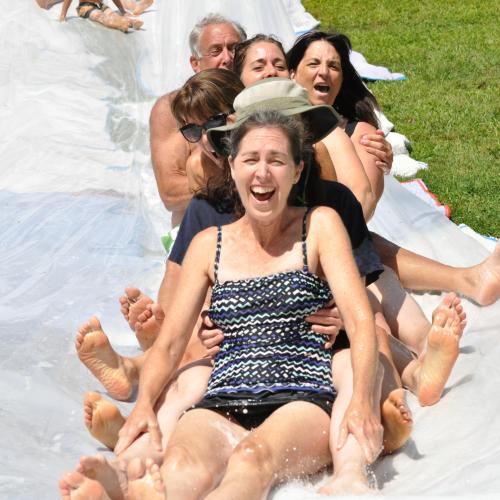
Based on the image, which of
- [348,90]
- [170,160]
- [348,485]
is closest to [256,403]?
[348,485]

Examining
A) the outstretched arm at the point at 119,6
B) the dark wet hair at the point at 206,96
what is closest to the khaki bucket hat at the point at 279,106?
the dark wet hair at the point at 206,96

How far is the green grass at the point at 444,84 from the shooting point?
6.22 m

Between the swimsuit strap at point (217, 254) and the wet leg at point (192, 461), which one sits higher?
the swimsuit strap at point (217, 254)

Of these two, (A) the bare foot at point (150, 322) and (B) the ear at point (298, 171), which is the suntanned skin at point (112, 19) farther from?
(B) the ear at point (298, 171)

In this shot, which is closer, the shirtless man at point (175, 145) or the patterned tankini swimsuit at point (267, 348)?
the patterned tankini swimsuit at point (267, 348)

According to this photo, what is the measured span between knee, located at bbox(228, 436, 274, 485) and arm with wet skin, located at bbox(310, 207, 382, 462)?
210 millimetres

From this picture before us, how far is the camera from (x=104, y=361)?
10.9 feet

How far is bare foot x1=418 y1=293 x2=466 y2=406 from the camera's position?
3141 mm

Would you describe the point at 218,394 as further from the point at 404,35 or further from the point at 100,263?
the point at 404,35

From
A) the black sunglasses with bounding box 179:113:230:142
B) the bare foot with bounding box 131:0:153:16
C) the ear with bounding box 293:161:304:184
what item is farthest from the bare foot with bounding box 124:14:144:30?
the ear with bounding box 293:161:304:184

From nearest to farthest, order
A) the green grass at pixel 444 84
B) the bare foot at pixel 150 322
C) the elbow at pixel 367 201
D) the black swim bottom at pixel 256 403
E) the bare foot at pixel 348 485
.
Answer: the bare foot at pixel 348 485, the black swim bottom at pixel 256 403, the bare foot at pixel 150 322, the elbow at pixel 367 201, the green grass at pixel 444 84

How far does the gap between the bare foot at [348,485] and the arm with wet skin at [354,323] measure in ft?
0.22

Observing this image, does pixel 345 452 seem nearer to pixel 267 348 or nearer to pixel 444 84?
pixel 267 348

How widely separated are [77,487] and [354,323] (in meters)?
0.93
